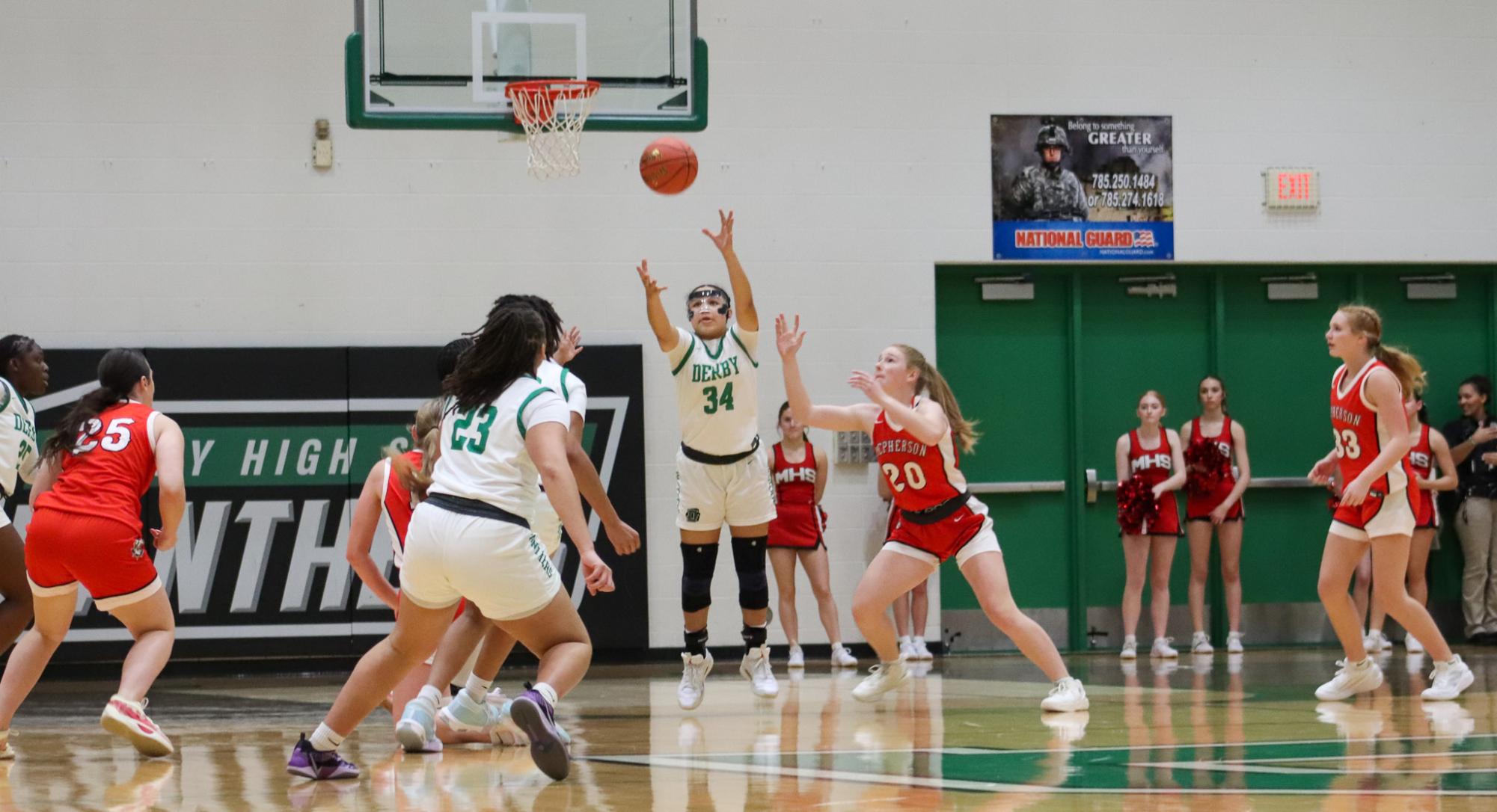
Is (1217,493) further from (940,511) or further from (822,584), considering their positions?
(940,511)

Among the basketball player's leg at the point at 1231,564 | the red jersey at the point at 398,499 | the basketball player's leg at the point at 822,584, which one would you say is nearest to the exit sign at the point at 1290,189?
the basketball player's leg at the point at 1231,564

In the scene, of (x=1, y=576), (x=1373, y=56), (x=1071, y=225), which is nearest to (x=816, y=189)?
(x=1071, y=225)

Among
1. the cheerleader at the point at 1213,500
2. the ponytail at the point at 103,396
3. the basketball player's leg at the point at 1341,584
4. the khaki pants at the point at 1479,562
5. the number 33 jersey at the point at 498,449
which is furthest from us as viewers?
the khaki pants at the point at 1479,562

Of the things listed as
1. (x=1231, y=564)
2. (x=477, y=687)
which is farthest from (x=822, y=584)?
(x=477, y=687)

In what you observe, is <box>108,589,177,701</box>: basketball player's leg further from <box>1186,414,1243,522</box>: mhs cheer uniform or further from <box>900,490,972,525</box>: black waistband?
<box>1186,414,1243,522</box>: mhs cheer uniform

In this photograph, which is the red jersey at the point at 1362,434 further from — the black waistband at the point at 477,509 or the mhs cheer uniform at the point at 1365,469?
the black waistband at the point at 477,509

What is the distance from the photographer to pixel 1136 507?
467 inches

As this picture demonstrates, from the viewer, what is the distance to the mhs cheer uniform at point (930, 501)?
7242 millimetres

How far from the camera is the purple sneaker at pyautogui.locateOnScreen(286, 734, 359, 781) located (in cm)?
526

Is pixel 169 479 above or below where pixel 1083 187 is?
below

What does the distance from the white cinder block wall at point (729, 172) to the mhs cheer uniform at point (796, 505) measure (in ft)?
2.88

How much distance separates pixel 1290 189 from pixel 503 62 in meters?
6.75

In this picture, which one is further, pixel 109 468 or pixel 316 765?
pixel 109 468

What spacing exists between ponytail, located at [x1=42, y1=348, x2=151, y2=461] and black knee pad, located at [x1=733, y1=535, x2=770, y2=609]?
10.2 ft
